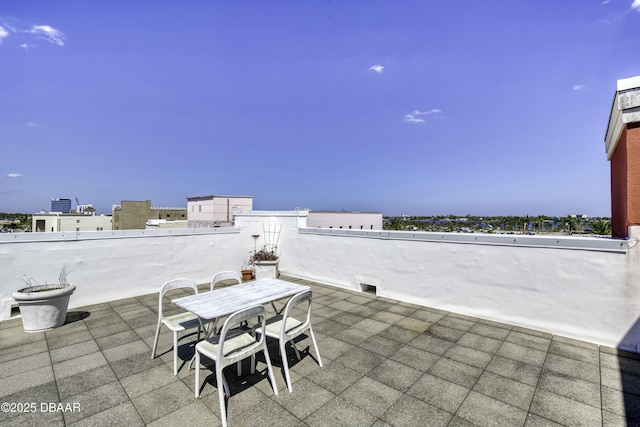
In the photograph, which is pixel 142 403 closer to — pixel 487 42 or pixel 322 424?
pixel 322 424

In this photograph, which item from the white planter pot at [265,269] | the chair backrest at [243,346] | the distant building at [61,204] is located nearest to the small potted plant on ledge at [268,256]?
the white planter pot at [265,269]

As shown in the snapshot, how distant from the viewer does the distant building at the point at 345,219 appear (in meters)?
35.4

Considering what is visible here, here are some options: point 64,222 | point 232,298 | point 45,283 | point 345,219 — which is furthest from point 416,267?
point 64,222

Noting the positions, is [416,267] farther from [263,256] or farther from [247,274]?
[247,274]

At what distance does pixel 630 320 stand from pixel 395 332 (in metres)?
3.12

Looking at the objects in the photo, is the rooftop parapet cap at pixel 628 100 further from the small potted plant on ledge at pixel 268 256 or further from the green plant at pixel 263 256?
the green plant at pixel 263 256

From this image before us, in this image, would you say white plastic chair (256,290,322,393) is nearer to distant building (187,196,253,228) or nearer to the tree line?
the tree line

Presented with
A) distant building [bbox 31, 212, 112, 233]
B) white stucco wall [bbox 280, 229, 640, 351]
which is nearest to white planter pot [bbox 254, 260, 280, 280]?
white stucco wall [bbox 280, 229, 640, 351]

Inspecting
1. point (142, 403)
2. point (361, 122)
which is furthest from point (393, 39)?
point (361, 122)

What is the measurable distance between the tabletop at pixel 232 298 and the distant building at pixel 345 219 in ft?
97.8

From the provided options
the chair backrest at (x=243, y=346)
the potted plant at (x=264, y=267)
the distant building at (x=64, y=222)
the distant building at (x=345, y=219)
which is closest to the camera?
the chair backrest at (x=243, y=346)

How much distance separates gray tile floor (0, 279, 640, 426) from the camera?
235 cm

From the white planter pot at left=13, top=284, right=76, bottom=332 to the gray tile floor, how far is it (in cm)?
19

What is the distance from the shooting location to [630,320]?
144 inches
